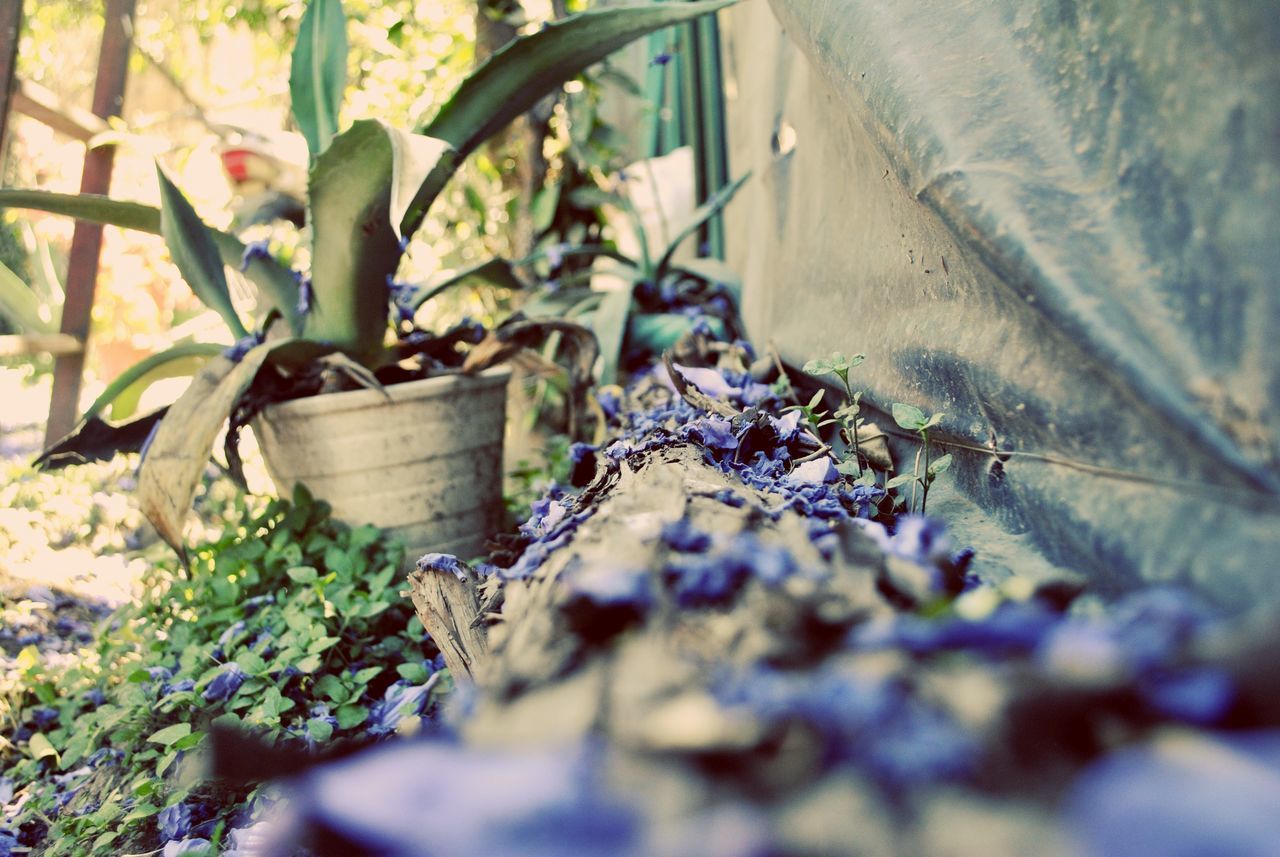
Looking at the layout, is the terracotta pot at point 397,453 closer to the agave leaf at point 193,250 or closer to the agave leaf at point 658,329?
→ the agave leaf at point 193,250

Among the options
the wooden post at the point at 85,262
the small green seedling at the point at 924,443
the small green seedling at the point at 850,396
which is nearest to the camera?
the small green seedling at the point at 924,443

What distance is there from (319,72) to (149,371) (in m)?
0.71

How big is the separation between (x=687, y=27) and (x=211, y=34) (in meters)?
2.49

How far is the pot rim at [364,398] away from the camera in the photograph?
4.90 ft

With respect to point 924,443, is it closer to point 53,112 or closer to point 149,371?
point 149,371

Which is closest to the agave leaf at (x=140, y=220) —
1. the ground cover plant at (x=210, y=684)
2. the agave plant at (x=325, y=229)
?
the agave plant at (x=325, y=229)

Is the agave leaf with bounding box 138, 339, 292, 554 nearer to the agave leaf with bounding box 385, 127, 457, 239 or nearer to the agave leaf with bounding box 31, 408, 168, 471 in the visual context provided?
the agave leaf with bounding box 31, 408, 168, 471

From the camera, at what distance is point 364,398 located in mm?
1502

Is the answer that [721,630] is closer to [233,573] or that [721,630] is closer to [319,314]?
[233,573]

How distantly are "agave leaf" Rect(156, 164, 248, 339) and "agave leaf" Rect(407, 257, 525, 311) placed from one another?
0.37 metres

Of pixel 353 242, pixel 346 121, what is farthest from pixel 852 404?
pixel 346 121

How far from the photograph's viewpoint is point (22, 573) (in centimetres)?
199

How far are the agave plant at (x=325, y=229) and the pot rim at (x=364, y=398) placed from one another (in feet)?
0.20

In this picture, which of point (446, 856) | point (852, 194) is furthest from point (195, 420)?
point (446, 856)
